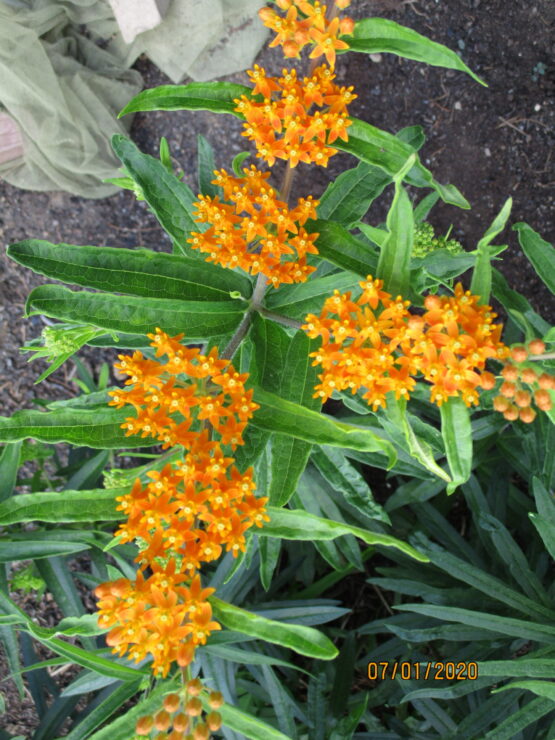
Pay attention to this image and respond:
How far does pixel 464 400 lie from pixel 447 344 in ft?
0.46

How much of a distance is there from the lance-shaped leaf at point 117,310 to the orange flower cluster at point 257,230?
0.17m

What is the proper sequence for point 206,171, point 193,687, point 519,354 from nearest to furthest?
1. point 519,354
2. point 193,687
3. point 206,171

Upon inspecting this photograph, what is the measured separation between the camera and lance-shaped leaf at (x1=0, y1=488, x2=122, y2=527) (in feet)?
4.93

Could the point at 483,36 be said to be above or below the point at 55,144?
above

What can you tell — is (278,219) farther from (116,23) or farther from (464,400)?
(116,23)

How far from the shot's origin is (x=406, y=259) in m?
1.35

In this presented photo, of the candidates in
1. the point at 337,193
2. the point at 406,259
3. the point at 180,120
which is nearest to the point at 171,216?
the point at 337,193

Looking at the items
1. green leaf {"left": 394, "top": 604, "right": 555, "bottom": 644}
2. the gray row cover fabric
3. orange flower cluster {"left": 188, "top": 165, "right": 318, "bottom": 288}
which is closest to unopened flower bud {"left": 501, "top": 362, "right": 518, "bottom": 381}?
orange flower cluster {"left": 188, "top": 165, "right": 318, "bottom": 288}

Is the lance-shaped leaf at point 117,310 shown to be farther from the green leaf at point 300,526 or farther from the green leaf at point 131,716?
the green leaf at point 131,716

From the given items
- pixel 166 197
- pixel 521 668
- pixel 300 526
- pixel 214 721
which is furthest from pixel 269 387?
pixel 521 668

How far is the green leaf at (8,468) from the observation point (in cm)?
201

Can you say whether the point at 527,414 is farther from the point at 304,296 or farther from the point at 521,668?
the point at 521,668

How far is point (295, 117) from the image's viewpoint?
145 centimetres

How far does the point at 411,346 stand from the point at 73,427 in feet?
2.75
